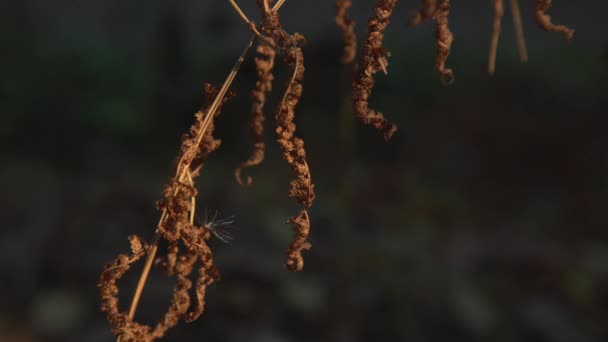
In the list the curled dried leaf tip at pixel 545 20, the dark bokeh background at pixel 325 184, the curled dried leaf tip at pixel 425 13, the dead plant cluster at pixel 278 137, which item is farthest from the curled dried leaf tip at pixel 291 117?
the dark bokeh background at pixel 325 184

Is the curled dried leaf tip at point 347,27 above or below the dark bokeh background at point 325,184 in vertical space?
above

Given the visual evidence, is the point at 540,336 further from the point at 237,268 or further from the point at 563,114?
the point at 563,114

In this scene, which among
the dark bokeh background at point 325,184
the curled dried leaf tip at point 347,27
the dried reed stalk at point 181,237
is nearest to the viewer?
the dried reed stalk at point 181,237

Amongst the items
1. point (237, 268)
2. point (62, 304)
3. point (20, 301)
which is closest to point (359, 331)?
point (237, 268)

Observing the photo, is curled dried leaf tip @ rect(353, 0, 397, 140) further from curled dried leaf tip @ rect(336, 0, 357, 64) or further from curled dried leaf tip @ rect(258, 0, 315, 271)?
curled dried leaf tip @ rect(336, 0, 357, 64)

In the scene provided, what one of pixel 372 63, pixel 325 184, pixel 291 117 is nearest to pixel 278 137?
pixel 291 117

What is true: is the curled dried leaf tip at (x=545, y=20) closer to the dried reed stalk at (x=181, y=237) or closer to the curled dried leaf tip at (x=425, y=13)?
the curled dried leaf tip at (x=425, y=13)
